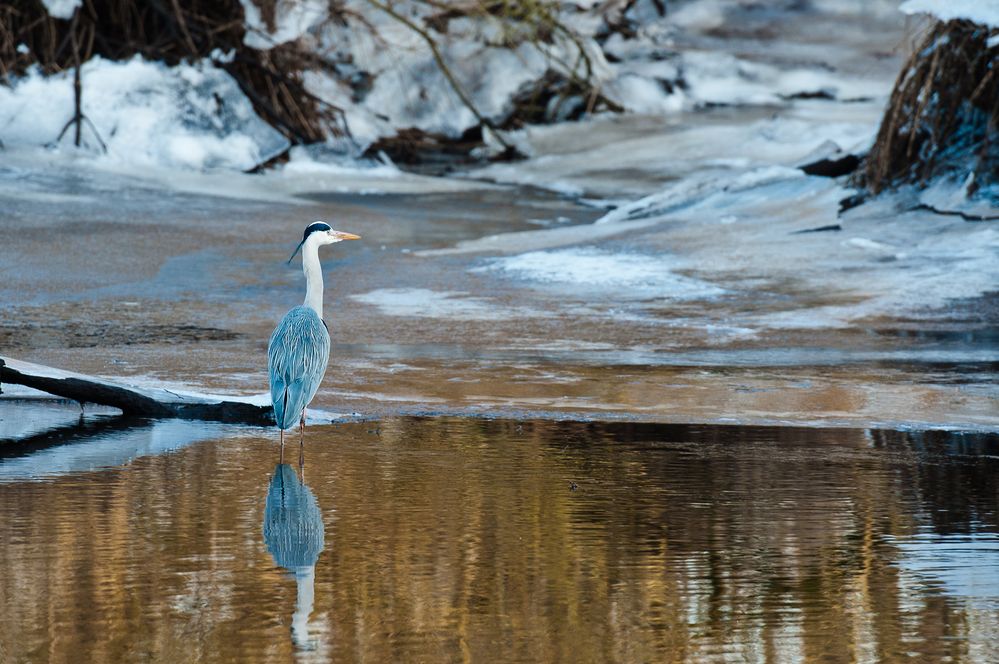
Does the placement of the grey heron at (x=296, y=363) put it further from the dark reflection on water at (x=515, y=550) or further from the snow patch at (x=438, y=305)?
the snow patch at (x=438, y=305)

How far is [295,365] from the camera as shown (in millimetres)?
5957

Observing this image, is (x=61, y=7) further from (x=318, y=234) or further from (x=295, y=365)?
(x=295, y=365)

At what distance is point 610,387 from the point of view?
23.9 ft

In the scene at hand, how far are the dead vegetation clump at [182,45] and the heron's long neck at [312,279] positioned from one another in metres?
9.91

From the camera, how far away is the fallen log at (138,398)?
630 centimetres

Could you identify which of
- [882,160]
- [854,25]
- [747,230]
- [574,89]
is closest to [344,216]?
[747,230]

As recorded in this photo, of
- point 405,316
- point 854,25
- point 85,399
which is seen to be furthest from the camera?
point 854,25

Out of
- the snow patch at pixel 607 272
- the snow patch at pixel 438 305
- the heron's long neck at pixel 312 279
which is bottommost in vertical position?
the snow patch at pixel 438 305

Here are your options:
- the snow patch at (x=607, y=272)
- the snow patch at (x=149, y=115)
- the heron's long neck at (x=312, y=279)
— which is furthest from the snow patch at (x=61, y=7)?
the heron's long neck at (x=312, y=279)

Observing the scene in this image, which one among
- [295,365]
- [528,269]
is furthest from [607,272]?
[295,365]

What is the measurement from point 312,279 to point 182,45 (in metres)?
11.0

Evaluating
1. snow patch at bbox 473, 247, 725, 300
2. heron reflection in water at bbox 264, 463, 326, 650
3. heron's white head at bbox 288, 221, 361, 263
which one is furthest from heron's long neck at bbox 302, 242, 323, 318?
snow patch at bbox 473, 247, 725, 300

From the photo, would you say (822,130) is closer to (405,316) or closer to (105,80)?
(105,80)

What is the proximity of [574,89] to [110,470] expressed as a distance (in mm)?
16648
